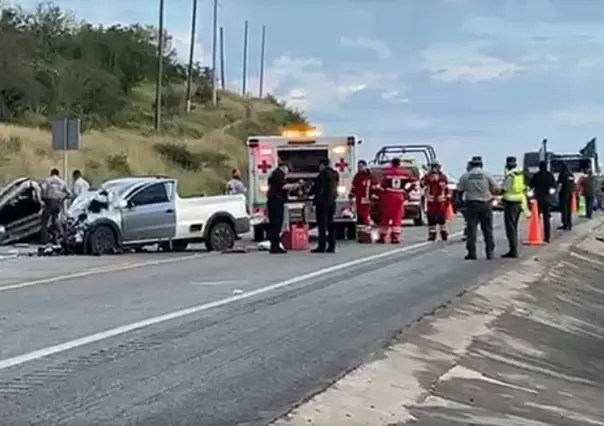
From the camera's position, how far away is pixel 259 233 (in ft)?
107

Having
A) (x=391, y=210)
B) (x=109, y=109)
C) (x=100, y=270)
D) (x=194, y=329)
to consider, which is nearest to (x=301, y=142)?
(x=391, y=210)

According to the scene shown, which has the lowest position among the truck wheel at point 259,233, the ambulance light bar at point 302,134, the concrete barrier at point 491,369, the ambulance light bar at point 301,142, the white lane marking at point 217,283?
the concrete barrier at point 491,369

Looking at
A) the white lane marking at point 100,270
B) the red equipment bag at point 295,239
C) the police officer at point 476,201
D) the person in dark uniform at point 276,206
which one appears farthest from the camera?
the red equipment bag at point 295,239

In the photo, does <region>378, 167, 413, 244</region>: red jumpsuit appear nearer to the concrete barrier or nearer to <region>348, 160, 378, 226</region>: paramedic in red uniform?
<region>348, 160, 378, 226</region>: paramedic in red uniform

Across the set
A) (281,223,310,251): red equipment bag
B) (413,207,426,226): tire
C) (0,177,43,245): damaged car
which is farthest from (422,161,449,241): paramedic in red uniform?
(413,207,426,226): tire

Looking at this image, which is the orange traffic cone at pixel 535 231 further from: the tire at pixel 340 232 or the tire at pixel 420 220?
the tire at pixel 420 220

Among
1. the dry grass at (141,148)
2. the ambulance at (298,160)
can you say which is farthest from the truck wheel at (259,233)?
the dry grass at (141,148)

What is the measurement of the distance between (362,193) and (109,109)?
5028cm

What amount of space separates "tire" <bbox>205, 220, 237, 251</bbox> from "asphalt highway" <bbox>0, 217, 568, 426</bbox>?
352 cm

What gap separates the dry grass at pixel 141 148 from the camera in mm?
53156

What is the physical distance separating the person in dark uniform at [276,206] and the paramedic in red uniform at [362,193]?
317 cm

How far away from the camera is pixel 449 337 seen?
14336 millimetres

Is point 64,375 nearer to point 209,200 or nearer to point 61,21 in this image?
point 209,200

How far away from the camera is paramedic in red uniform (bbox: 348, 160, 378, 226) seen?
3127cm
